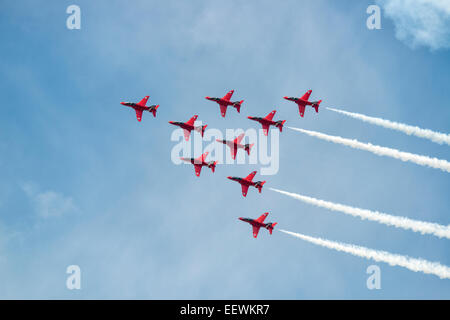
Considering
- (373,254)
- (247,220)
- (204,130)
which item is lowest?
(373,254)

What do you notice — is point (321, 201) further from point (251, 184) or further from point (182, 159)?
point (182, 159)

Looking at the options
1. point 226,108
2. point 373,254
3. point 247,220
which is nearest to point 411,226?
point 373,254

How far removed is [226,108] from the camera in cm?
13612

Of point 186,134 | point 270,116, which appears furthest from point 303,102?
point 186,134

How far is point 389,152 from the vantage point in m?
127

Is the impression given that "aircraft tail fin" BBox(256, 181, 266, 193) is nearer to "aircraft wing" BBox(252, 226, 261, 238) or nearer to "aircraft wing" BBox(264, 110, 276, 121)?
"aircraft wing" BBox(252, 226, 261, 238)

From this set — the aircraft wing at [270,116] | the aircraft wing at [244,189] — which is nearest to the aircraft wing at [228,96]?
the aircraft wing at [270,116]

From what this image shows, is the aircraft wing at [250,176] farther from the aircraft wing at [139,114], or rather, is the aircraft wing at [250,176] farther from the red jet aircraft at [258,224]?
the aircraft wing at [139,114]

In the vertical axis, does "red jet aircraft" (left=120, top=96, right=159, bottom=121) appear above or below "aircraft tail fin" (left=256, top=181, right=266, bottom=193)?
above

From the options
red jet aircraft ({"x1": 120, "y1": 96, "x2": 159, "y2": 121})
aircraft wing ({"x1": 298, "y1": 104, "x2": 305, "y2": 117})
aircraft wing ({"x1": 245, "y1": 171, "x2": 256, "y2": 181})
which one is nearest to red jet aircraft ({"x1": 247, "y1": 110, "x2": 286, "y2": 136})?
aircraft wing ({"x1": 298, "y1": 104, "x2": 305, "y2": 117})

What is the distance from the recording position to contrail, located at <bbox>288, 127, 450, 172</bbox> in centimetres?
11972

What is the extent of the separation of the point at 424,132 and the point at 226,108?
148 feet

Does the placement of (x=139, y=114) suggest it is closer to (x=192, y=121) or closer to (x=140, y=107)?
(x=140, y=107)

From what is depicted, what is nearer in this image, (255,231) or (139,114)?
(255,231)
